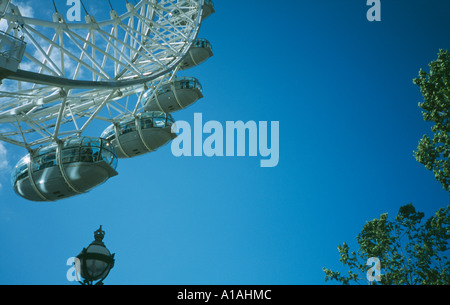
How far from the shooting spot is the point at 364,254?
97.7 feet

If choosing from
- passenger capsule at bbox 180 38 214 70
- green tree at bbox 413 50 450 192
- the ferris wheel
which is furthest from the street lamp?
passenger capsule at bbox 180 38 214 70

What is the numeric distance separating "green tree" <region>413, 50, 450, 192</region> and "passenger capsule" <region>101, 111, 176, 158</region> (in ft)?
48.8

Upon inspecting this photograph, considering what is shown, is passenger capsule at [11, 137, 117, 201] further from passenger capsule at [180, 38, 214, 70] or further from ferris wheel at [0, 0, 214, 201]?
passenger capsule at [180, 38, 214, 70]

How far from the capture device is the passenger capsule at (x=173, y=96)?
98.6 feet

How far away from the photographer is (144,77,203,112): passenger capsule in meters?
30.1

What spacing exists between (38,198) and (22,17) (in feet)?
24.1

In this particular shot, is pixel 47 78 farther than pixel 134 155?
No

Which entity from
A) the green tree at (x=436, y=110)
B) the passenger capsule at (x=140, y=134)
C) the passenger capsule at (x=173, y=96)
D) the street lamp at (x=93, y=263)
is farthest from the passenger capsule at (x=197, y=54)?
the street lamp at (x=93, y=263)

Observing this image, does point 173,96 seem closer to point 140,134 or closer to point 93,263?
point 140,134

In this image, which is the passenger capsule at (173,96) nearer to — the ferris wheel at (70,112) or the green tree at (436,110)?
the ferris wheel at (70,112)

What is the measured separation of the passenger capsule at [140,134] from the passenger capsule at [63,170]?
537cm
